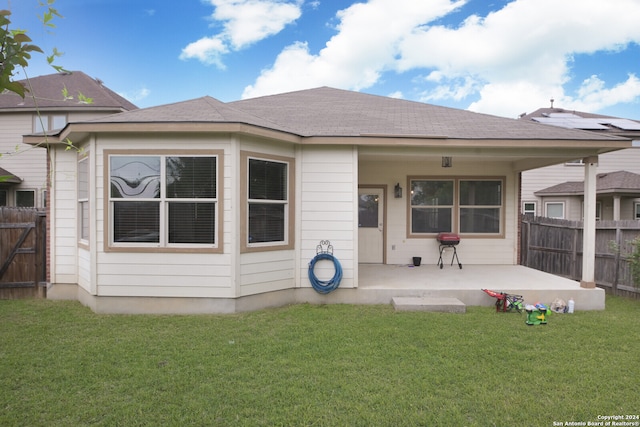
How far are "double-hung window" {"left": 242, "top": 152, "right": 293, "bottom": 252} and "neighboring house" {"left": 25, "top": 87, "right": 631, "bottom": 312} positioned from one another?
19 mm

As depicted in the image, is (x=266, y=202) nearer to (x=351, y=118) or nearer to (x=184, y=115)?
(x=184, y=115)

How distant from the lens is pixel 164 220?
553 cm

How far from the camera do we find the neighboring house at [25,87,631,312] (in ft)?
18.1

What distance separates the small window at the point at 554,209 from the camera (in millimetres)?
14877

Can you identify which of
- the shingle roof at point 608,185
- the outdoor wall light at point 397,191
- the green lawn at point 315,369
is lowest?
the green lawn at point 315,369

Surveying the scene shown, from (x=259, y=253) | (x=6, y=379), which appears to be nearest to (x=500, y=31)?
(x=259, y=253)

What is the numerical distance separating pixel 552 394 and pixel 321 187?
417 cm

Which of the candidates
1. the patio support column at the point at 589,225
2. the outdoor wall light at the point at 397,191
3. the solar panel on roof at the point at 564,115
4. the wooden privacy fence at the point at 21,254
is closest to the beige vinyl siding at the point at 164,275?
the wooden privacy fence at the point at 21,254

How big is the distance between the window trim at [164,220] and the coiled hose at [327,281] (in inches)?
61.5

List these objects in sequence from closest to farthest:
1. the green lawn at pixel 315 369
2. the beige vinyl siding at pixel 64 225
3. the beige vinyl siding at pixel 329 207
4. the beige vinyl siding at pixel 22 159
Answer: the green lawn at pixel 315 369, the beige vinyl siding at pixel 329 207, the beige vinyl siding at pixel 64 225, the beige vinyl siding at pixel 22 159

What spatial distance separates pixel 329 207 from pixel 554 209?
1278 cm

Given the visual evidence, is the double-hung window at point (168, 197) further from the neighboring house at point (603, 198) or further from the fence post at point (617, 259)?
the neighboring house at point (603, 198)

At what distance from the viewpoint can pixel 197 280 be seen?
5.59m

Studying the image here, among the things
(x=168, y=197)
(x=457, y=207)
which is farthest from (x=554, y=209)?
(x=168, y=197)
